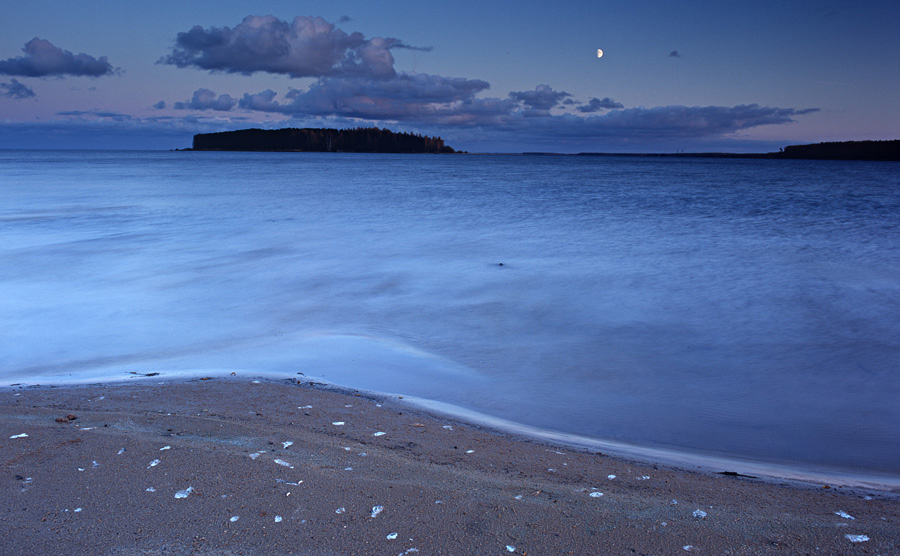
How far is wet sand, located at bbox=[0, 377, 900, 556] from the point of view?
227 centimetres

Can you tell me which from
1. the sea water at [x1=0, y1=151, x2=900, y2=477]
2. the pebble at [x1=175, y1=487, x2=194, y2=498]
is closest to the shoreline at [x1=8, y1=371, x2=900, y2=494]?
the sea water at [x1=0, y1=151, x2=900, y2=477]

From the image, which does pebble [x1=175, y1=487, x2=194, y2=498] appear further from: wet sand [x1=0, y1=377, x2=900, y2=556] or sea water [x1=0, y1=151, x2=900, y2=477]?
sea water [x1=0, y1=151, x2=900, y2=477]

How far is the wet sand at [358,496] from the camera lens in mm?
2273

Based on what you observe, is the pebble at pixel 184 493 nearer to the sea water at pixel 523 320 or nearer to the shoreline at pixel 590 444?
the shoreline at pixel 590 444

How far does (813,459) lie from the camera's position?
12.1 ft

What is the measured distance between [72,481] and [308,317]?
442cm

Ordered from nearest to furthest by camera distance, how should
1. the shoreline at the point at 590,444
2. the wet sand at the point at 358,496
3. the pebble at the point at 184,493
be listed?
the wet sand at the point at 358,496 → the pebble at the point at 184,493 → the shoreline at the point at 590,444

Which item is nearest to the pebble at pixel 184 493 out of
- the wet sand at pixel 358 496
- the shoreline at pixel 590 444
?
the wet sand at pixel 358 496

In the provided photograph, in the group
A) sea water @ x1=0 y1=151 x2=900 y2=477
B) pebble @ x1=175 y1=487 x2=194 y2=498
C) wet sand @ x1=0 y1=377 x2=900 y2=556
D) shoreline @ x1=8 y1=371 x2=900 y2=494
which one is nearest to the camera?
wet sand @ x1=0 y1=377 x2=900 y2=556

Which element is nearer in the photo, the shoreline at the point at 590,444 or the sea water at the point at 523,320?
the shoreline at the point at 590,444

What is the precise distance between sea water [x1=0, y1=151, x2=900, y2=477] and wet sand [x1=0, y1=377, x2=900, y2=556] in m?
0.95

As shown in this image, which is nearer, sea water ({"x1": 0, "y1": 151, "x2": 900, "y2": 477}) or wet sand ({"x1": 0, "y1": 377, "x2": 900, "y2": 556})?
wet sand ({"x1": 0, "y1": 377, "x2": 900, "y2": 556})

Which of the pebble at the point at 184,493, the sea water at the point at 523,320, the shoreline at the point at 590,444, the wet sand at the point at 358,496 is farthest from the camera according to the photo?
the sea water at the point at 523,320

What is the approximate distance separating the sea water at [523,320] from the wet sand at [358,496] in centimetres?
95
